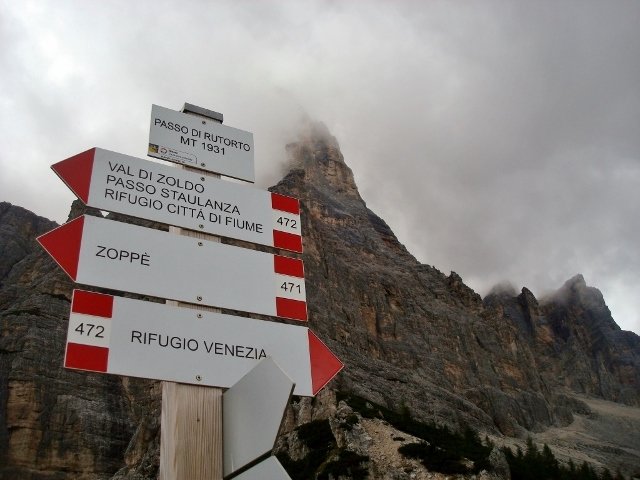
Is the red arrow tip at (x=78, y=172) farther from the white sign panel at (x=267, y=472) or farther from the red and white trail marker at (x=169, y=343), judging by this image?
the white sign panel at (x=267, y=472)

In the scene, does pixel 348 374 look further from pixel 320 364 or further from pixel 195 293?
pixel 195 293

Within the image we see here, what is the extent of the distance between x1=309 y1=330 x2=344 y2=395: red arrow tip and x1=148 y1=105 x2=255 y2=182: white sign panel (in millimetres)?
1695

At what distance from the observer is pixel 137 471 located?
5772 centimetres

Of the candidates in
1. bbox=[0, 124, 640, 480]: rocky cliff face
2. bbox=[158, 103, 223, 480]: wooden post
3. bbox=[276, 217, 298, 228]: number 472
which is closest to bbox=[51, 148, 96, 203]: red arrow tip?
bbox=[276, 217, 298, 228]: number 472

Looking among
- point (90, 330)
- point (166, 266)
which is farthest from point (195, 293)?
Answer: point (90, 330)

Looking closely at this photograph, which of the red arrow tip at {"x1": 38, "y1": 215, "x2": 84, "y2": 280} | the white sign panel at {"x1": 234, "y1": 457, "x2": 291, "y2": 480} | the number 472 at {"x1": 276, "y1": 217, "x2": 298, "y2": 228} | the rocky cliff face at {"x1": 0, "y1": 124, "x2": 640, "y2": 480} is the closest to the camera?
the white sign panel at {"x1": 234, "y1": 457, "x2": 291, "y2": 480}

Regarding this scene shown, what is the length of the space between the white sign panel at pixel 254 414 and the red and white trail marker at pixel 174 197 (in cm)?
165

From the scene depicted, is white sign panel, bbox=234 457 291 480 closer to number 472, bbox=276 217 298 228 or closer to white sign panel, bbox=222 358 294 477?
white sign panel, bbox=222 358 294 477

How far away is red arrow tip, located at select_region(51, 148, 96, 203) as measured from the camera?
18.3 feet

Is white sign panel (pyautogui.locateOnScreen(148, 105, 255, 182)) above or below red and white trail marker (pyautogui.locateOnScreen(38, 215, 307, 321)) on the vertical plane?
above

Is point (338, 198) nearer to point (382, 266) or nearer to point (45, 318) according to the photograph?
point (382, 266)

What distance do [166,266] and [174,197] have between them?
2.50 ft

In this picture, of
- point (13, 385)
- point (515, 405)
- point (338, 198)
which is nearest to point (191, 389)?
point (13, 385)

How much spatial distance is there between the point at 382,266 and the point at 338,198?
33582mm
